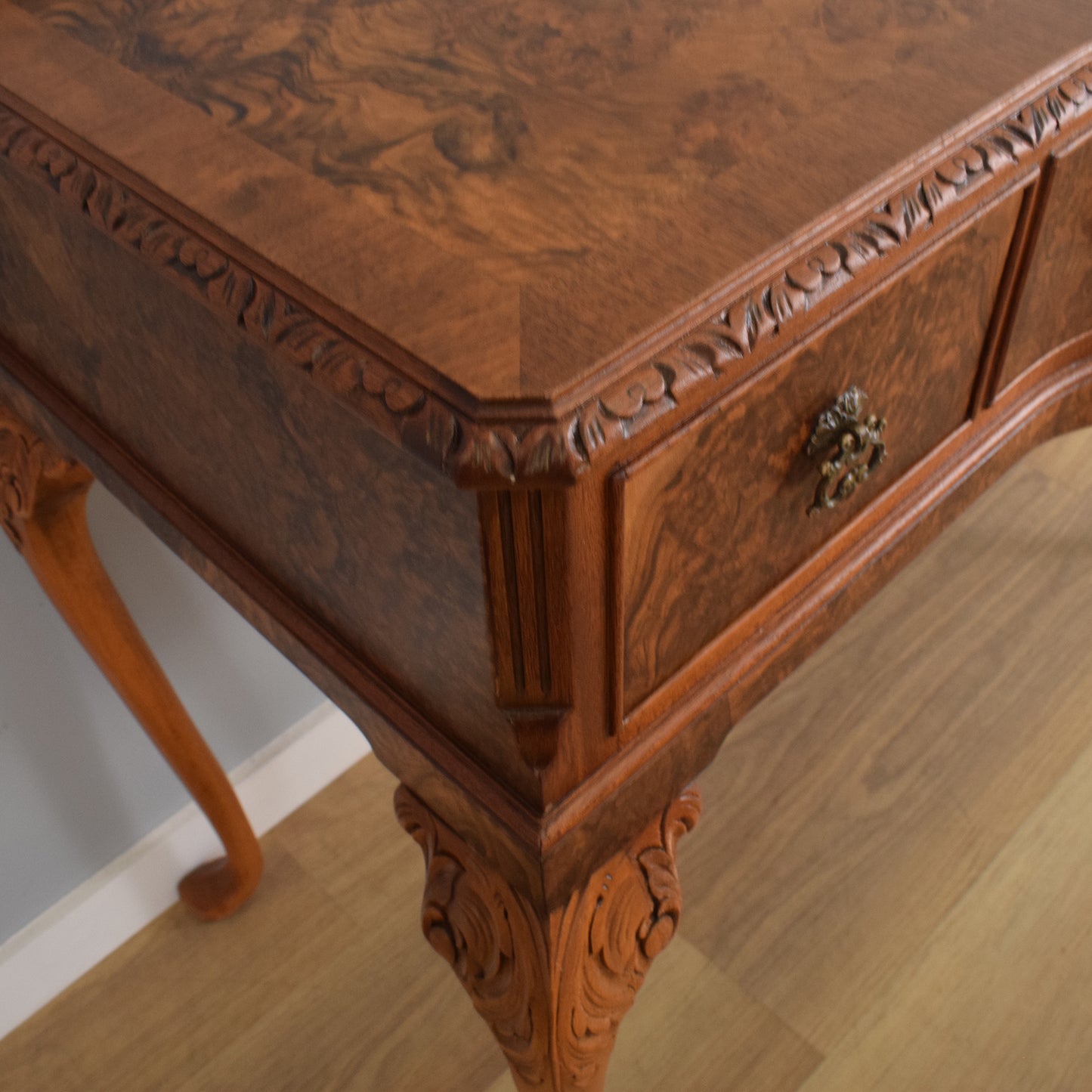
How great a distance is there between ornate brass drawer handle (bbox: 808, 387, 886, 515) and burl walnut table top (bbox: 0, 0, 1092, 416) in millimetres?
89

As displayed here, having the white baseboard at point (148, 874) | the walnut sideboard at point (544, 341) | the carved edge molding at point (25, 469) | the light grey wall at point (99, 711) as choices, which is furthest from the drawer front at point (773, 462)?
the white baseboard at point (148, 874)

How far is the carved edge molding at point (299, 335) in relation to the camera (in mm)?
336

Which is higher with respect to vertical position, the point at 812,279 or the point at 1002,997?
the point at 812,279

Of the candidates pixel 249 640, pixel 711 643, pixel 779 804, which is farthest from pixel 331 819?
pixel 711 643

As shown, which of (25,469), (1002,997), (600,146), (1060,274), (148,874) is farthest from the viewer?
(148,874)

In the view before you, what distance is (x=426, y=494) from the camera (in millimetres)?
383

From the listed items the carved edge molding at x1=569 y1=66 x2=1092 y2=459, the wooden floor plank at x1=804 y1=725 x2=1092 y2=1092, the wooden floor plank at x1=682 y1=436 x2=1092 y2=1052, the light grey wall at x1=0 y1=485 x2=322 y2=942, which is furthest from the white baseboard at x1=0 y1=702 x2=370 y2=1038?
the carved edge molding at x1=569 y1=66 x2=1092 y2=459

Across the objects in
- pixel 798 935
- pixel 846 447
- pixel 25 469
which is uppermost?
pixel 846 447

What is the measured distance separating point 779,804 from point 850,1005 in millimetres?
195

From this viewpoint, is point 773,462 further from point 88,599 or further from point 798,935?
point 798,935

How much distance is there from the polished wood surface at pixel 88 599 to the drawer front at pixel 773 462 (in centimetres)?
41

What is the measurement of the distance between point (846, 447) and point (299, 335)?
23cm

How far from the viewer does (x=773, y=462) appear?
Answer: 450mm

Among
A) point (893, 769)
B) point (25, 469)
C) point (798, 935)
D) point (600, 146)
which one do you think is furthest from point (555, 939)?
point (893, 769)
